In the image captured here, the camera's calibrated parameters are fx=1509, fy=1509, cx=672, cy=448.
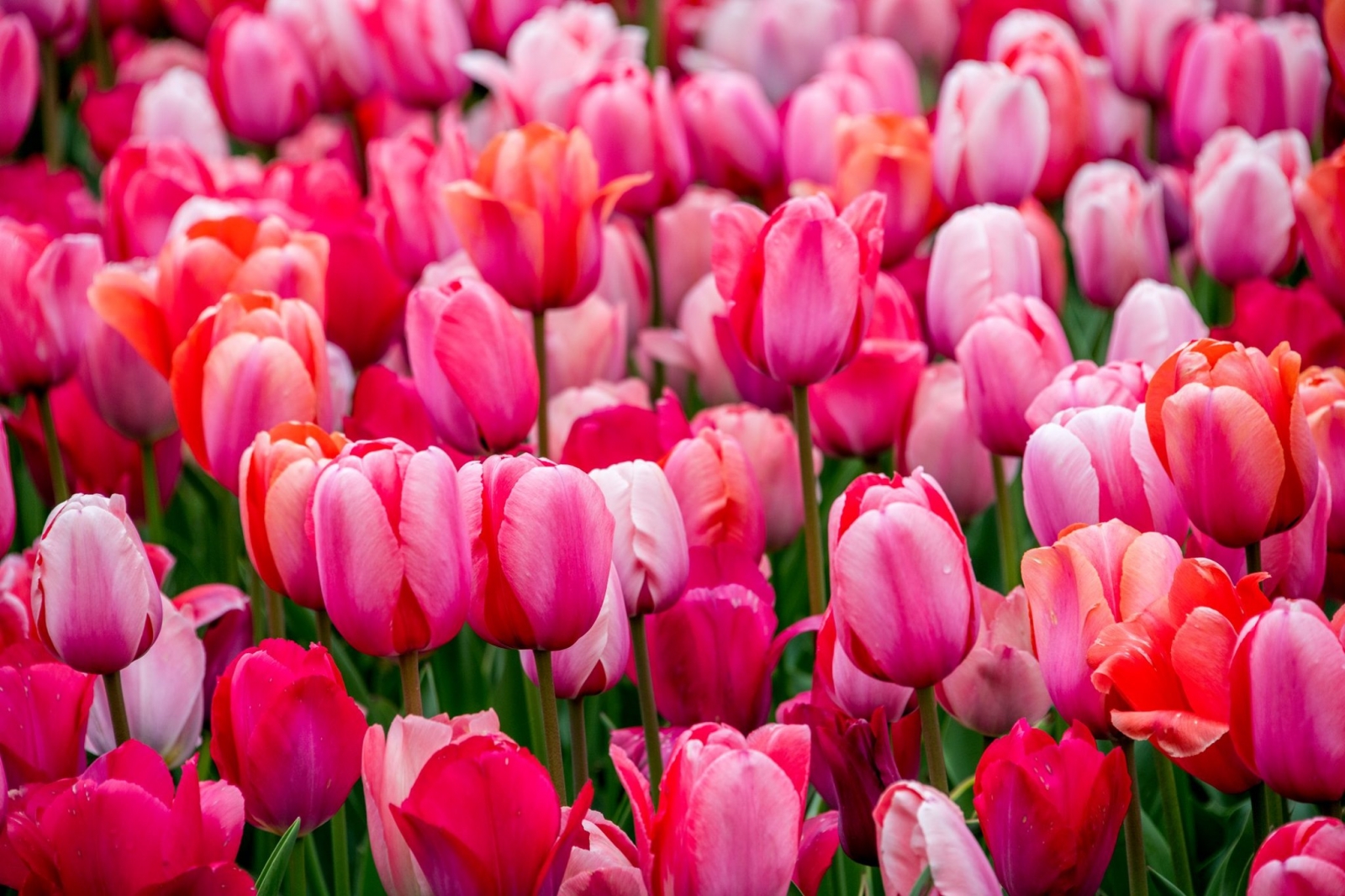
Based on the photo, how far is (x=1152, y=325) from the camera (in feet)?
3.68

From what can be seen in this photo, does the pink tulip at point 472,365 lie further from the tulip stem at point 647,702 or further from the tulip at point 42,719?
the tulip at point 42,719

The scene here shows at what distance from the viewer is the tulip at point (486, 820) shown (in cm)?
66

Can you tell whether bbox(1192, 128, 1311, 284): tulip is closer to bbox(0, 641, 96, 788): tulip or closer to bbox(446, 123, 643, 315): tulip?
bbox(446, 123, 643, 315): tulip

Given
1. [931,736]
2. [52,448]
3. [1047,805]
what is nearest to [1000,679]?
[931,736]

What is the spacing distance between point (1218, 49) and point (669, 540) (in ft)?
3.44

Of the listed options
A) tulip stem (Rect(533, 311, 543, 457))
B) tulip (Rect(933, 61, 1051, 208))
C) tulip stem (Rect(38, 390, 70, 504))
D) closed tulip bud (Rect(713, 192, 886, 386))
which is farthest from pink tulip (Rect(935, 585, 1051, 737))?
tulip stem (Rect(38, 390, 70, 504))

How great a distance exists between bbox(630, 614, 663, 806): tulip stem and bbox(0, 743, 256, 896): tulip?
0.88ft

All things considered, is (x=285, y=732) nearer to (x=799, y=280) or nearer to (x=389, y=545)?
(x=389, y=545)

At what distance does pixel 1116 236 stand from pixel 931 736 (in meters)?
0.76

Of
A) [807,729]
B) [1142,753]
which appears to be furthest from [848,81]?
[807,729]

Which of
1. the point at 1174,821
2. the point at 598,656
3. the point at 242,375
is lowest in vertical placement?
the point at 1174,821

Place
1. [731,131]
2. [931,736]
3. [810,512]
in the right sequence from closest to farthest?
1. [931,736]
2. [810,512]
3. [731,131]

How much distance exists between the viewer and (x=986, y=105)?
1.35 m

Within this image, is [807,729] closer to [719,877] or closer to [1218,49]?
[719,877]
